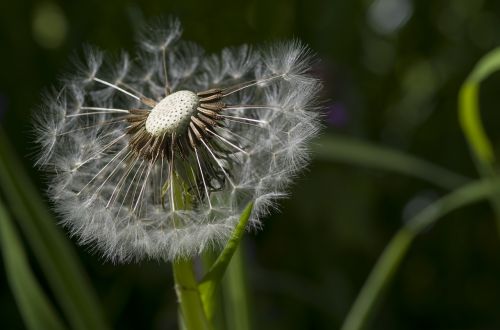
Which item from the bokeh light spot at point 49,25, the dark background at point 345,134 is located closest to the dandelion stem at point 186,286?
the dark background at point 345,134

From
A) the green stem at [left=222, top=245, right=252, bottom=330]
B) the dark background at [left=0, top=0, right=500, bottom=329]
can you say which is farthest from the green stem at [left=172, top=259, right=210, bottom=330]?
the dark background at [left=0, top=0, right=500, bottom=329]

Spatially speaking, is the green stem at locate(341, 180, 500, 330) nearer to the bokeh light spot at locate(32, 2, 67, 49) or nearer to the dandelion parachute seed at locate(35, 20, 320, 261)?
the dandelion parachute seed at locate(35, 20, 320, 261)

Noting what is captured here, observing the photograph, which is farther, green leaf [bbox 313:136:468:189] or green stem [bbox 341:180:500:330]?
green leaf [bbox 313:136:468:189]

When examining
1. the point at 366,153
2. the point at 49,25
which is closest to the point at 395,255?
the point at 366,153

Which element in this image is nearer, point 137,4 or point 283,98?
point 283,98

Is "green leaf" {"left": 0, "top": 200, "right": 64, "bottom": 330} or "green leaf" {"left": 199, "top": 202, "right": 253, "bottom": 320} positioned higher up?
"green leaf" {"left": 199, "top": 202, "right": 253, "bottom": 320}

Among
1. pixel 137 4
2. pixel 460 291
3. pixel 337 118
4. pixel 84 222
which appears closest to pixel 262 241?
pixel 337 118

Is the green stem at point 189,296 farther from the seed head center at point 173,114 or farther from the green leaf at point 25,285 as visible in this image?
the green leaf at point 25,285

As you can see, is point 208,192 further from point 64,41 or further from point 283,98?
point 64,41
